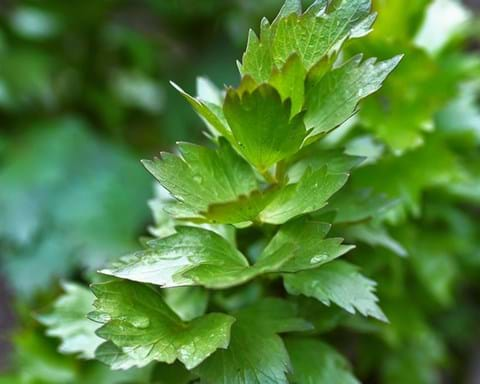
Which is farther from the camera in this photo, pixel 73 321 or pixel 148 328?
pixel 73 321

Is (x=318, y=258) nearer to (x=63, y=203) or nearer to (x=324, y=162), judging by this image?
(x=324, y=162)

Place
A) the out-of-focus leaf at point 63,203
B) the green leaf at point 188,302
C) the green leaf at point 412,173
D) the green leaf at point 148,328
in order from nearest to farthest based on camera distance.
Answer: the green leaf at point 148,328 < the green leaf at point 188,302 < the green leaf at point 412,173 < the out-of-focus leaf at point 63,203

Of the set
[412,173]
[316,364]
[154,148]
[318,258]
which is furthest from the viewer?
[154,148]

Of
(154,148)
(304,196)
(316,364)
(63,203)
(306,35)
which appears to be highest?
(154,148)

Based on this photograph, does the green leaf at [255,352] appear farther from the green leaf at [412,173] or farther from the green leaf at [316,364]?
the green leaf at [412,173]

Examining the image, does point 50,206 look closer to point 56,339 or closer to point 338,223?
point 56,339

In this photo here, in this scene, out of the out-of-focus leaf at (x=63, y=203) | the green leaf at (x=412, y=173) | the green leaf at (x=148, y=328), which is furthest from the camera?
the out-of-focus leaf at (x=63, y=203)

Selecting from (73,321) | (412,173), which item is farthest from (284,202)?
(412,173)

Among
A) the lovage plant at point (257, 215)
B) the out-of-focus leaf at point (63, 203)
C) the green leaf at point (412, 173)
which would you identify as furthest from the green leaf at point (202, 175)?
the out-of-focus leaf at point (63, 203)

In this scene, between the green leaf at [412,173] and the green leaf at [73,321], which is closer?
the green leaf at [73,321]
